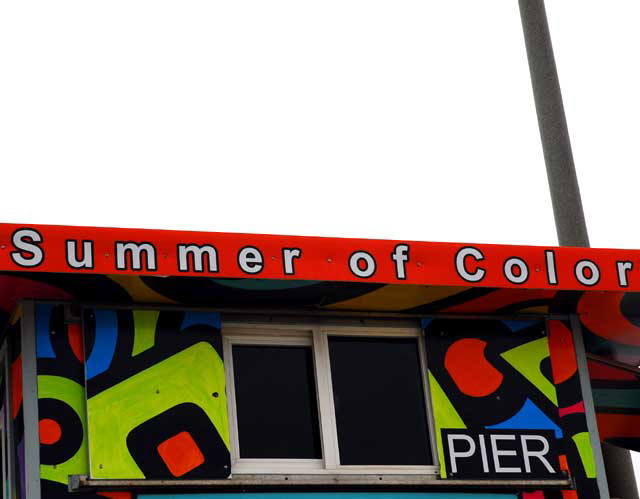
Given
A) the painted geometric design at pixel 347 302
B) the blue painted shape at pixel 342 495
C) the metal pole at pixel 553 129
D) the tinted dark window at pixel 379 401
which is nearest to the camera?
the blue painted shape at pixel 342 495

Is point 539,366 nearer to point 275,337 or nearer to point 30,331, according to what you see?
point 275,337

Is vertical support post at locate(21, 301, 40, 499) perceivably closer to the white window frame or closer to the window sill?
the window sill

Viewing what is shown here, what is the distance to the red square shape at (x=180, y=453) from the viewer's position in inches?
378

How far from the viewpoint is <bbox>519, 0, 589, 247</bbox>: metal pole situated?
12.8m

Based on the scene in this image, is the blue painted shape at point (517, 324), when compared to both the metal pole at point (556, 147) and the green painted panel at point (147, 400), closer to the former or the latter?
the metal pole at point (556, 147)

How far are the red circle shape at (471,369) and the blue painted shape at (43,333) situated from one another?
8.57 feet

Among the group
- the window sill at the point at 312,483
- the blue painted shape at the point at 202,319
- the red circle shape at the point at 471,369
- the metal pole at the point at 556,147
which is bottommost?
the window sill at the point at 312,483

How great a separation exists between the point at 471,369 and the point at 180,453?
6.96 ft

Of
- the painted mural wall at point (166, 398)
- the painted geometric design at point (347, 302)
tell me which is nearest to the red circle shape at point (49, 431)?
the painted mural wall at point (166, 398)

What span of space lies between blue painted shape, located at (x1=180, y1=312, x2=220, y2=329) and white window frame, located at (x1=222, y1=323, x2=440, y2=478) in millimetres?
94

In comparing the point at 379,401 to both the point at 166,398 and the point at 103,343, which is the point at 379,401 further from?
the point at 103,343

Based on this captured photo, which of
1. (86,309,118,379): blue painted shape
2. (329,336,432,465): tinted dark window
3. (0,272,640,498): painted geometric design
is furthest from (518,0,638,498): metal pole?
(86,309,118,379): blue painted shape

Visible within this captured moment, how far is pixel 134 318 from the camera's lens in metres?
9.96

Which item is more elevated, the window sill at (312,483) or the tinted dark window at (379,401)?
the tinted dark window at (379,401)
